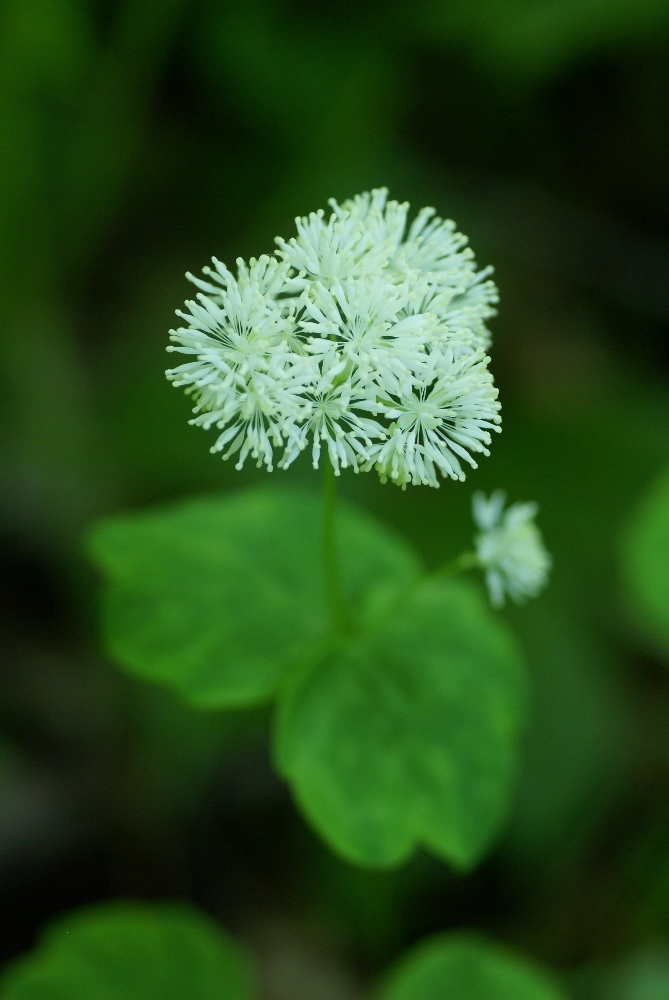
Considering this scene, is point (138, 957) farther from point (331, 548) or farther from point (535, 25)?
point (535, 25)

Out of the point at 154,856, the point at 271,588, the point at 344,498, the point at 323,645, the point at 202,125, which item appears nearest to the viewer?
the point at 323,645

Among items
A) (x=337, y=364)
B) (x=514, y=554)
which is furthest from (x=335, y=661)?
(x=337, y=364)

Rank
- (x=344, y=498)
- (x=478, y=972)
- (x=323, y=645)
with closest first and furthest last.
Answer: (x=323, y=645), (x=478, y=972), (x=344, y=498)

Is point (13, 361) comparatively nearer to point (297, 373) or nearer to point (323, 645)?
point (323, 645)

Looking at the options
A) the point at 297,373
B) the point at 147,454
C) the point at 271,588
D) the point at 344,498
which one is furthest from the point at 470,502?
the point at 297,373

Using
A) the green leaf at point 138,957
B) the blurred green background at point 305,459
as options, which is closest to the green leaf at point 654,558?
the blurred green background at point 305,459

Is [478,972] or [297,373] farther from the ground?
[297,373]

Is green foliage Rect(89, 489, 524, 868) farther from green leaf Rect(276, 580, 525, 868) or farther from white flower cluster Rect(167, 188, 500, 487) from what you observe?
white flower cluster Rect(167, 188, 500, 487)
